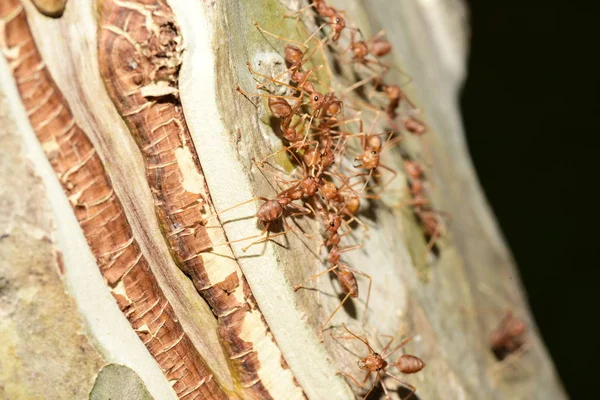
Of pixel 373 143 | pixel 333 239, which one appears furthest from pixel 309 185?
pixel 373 143

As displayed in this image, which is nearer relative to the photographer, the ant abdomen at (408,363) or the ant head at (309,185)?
the ant head at (309,185)

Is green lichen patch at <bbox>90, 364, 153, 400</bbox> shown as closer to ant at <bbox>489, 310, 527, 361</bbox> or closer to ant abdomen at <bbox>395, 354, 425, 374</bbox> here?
ant abdomen at <bbox>395, 354, 425, 374</bbox>

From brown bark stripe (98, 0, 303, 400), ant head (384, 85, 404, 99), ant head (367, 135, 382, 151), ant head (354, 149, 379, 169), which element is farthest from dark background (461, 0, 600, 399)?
brown bark stripe (98, 0, 303, 400)

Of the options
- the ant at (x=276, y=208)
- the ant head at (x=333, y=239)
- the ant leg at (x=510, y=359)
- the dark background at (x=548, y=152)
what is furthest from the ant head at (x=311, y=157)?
the dark background at (x=548, y=152)

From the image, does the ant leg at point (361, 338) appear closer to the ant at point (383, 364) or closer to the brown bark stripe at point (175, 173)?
the ant at point (383, 364)

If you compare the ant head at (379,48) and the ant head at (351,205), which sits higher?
the ant head at (379,48)

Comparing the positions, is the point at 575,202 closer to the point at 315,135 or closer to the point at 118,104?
the point at 315,135
